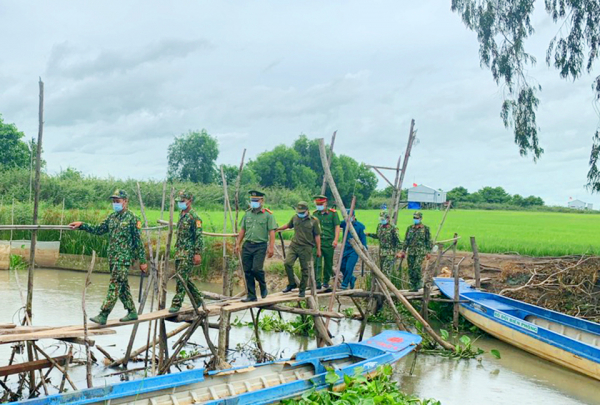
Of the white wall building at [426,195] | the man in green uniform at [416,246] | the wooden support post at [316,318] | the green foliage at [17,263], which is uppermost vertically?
the white wall building at [426,195]

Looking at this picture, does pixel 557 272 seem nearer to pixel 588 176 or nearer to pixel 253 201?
pixel 588 176

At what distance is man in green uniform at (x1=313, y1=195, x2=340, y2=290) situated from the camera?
11.2 metres

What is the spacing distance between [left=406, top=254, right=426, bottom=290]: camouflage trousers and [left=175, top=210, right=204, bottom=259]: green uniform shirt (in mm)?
6591

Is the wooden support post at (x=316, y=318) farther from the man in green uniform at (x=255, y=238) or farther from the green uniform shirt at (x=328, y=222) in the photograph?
the green uniform shirt at (x=328, y=222)

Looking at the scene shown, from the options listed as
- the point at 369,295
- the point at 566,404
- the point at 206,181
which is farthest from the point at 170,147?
the point at 566,404

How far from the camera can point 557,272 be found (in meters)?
15.0

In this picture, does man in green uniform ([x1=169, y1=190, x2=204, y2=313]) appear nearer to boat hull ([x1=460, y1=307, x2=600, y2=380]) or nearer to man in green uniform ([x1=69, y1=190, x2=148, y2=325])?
man in green uniform ([x1=69, y1=190, x2=148, y2=325])

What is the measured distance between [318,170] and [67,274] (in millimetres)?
37925

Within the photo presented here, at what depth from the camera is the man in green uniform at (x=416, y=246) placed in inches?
535

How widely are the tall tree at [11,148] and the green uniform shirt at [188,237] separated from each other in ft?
114

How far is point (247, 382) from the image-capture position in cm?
720

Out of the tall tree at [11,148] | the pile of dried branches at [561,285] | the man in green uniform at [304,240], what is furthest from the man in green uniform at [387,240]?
the tall tree at [11,148]

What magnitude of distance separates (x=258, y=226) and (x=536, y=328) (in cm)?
555

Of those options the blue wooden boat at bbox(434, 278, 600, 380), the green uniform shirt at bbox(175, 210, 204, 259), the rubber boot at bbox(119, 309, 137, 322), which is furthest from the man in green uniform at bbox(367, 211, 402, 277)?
the rubber boot at bbox(119, 309, 137, 322)
